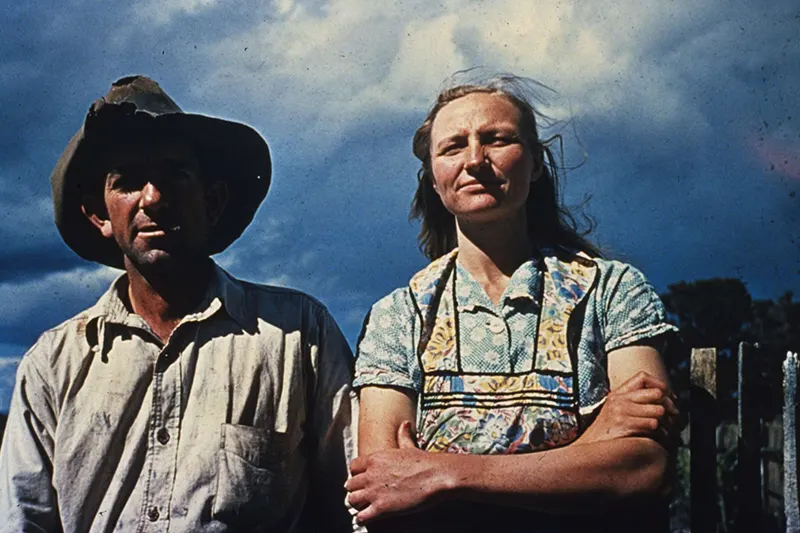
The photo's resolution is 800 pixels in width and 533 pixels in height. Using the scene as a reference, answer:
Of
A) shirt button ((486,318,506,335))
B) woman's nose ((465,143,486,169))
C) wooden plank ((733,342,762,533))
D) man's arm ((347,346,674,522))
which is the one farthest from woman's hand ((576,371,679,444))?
wooden plank ((733,342,762,533))

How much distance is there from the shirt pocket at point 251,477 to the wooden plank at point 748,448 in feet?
6.59

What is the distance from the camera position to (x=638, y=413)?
317 centimetres

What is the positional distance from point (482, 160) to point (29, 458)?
1.98 metres

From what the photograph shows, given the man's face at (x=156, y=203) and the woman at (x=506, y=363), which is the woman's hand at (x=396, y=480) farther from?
the man's face at (x=156, y=203)

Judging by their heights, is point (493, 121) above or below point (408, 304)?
above

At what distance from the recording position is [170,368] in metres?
3.84

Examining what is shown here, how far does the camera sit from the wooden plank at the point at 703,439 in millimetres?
4129

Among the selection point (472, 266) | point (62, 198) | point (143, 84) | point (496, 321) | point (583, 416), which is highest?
point (143, 84)

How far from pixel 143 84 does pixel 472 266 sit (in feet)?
4.98

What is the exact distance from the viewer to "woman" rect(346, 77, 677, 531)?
3.15 m

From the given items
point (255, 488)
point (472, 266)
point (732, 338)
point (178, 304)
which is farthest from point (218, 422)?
point (732, 338)

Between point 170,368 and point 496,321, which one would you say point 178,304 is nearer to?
point 170,368

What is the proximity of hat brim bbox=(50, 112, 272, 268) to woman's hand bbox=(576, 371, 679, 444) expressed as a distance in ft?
5.66

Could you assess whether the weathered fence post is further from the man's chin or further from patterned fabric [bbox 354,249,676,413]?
the man's chin
